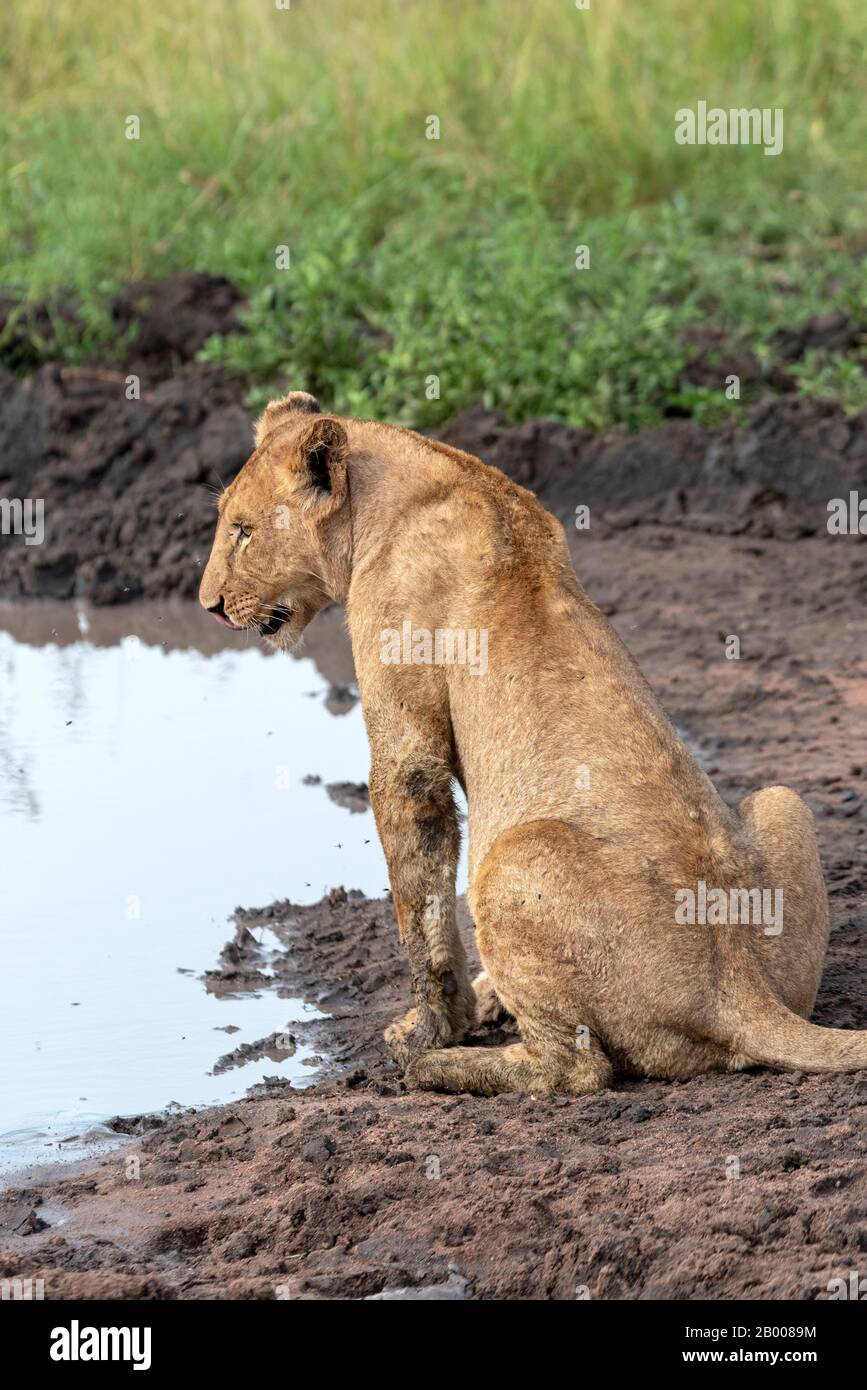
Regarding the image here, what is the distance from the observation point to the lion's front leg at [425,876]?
19.3 ft

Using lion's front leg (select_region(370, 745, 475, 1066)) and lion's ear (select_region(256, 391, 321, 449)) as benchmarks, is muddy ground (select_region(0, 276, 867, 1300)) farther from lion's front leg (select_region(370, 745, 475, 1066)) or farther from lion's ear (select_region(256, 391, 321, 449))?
lion's ear (select_region(256, 391, 321, 449))

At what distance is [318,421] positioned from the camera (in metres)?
5.99

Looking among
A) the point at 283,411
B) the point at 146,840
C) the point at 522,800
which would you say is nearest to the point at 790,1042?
the point at 522,800

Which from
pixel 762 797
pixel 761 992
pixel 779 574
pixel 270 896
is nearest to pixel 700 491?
pixel 779 574

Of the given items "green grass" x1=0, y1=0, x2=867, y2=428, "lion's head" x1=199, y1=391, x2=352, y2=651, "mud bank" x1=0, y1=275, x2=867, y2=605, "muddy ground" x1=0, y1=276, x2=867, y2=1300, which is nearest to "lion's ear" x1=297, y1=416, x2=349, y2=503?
"lion's head" x1=199, y1=391, x2=352, y2=651

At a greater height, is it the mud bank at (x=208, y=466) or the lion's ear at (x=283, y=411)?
the mud bank at (x=208, y=466)

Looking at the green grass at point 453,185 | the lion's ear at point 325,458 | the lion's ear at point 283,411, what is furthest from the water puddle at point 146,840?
the green grass at point 453,185

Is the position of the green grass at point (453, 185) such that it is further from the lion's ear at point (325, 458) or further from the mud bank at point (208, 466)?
the lion's ear at point (325, 458)

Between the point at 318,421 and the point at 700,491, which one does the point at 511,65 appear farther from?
the point at 318,421

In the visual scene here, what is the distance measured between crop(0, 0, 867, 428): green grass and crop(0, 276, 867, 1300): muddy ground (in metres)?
2.43

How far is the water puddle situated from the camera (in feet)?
20.9

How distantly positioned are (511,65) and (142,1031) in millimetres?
11663

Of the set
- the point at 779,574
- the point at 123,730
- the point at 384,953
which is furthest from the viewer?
the point at 779,574

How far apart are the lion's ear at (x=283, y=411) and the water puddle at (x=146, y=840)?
6.55ft
